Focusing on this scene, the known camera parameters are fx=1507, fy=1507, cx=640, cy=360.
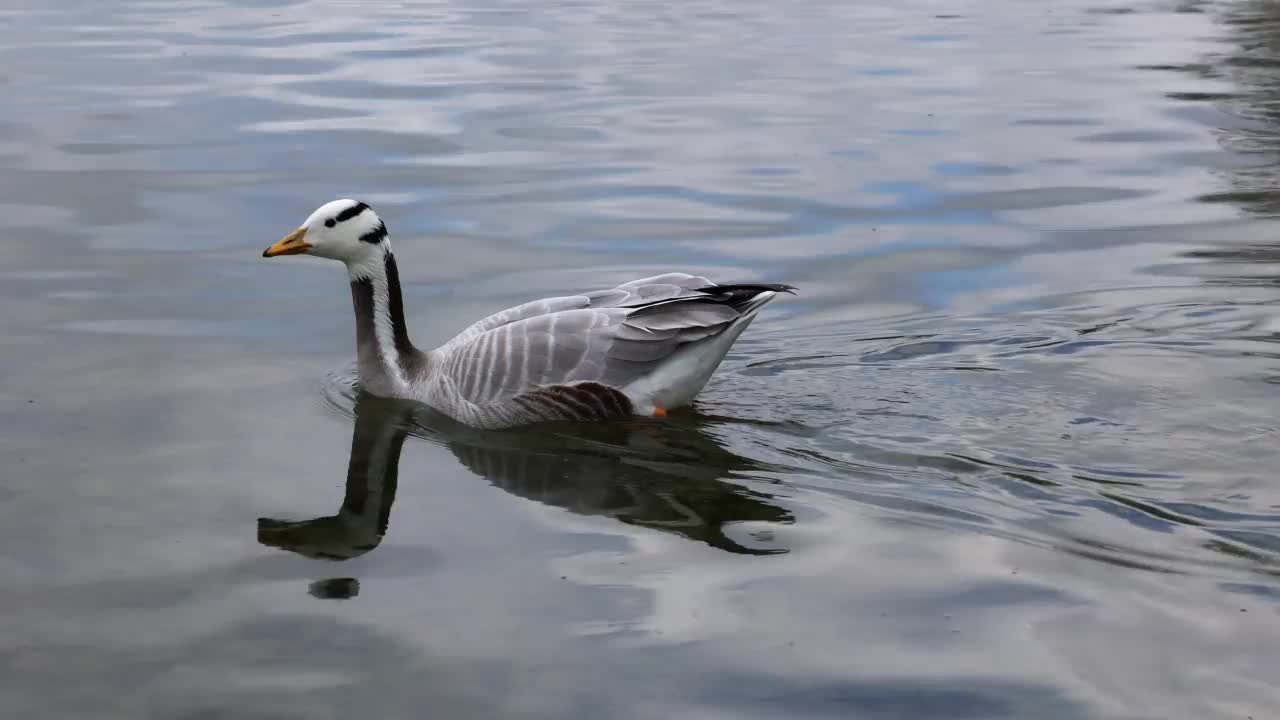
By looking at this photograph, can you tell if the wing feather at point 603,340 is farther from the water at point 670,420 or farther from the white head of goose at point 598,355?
the water at point 670,420

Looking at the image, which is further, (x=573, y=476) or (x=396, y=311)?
(x=396, y=311)

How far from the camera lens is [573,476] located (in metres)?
7.89

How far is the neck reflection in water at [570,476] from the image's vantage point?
7023 mm

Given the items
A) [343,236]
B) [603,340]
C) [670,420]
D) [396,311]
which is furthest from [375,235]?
[670,420]

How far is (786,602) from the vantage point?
613 centimetres

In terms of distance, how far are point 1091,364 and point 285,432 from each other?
A: 488cm

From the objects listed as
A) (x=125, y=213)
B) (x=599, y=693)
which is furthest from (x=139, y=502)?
(x=125, y=213)

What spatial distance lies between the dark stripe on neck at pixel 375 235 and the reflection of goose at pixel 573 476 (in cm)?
97

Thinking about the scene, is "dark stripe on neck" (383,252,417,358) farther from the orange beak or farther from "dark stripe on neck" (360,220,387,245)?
the orange beak

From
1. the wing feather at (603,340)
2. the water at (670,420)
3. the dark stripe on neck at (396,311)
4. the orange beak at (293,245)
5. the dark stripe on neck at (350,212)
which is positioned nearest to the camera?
the water at (670,420)

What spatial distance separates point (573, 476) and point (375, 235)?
7.85 feet

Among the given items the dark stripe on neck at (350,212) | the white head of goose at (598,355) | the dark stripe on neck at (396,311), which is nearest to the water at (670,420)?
the white head of goose at (598,355)

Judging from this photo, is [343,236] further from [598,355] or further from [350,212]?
[598,355]

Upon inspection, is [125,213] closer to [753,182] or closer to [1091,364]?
[753,182]
